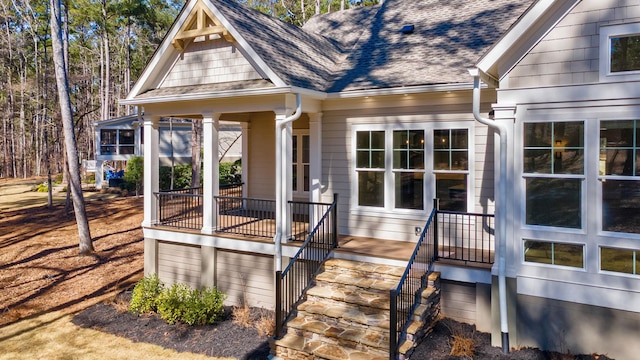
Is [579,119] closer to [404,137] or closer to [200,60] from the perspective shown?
[404,137]

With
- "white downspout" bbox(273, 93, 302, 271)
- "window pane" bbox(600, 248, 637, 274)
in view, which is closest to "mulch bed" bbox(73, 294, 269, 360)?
"white downspout" bbox(273, 93, 302, 271)

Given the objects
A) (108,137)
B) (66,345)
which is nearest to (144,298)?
(66,345)

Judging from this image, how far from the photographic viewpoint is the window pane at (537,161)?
6844 millimetres

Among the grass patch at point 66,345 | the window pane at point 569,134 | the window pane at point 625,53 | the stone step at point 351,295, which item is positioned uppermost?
the window pane at point 625,53

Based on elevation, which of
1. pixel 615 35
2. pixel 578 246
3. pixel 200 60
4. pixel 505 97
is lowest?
pixel 578 246

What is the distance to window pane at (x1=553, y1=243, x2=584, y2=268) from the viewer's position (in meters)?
6.65

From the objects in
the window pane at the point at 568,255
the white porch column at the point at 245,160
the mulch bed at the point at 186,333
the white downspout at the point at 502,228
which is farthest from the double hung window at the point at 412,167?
the white porch column at the point at 245,160

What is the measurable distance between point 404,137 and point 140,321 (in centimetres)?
649

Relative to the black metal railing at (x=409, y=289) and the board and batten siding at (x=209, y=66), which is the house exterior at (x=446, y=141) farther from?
the black metal railing at (x=409, y=289)

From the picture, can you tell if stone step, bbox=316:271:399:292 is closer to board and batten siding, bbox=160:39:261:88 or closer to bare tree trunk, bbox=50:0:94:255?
board and batten siding, bbox=160:39:261:88

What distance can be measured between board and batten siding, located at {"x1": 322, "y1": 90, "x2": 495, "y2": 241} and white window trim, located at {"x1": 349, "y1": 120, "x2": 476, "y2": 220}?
28 mm

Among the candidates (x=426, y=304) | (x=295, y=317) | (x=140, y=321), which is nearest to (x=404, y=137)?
(x=426, y=304)

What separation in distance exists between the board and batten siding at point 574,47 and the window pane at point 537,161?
0.99 m

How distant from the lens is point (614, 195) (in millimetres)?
6410
